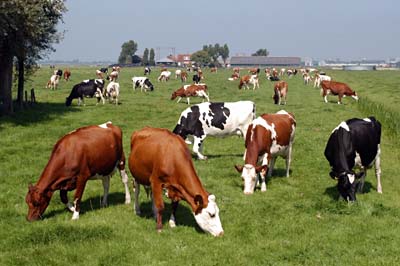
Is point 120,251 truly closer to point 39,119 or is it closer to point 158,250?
point 158,250

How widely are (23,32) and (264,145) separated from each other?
57.6ft

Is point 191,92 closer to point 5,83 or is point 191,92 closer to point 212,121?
point 5,83

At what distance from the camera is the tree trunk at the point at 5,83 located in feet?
88.4

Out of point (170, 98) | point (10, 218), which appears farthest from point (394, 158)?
point (170, 98)

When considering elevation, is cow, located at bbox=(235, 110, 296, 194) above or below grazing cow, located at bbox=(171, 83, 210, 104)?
below

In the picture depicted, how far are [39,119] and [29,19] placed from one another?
18.2ft

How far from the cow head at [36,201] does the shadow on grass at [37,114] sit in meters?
13.9

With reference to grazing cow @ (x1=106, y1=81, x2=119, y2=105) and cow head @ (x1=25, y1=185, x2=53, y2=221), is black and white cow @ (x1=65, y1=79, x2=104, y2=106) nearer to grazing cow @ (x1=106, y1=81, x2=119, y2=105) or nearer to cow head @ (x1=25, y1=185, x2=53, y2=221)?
grazing cow @ (x1=106, y1=81, x2=119, y2=105)

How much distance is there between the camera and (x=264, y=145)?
13.1 meters

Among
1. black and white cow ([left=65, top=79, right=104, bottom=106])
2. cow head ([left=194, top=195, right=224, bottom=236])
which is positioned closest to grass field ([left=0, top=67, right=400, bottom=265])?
cow head ([left=194, top=195, right=224, bottom=236])

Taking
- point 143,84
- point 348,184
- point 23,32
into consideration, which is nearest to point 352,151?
point 348,184

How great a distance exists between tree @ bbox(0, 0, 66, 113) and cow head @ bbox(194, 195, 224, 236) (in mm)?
17158

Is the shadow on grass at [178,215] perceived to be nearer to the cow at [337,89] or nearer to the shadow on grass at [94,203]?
the shadow on grass at [94,203]

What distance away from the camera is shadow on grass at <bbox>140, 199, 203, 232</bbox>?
1011 centimetres
